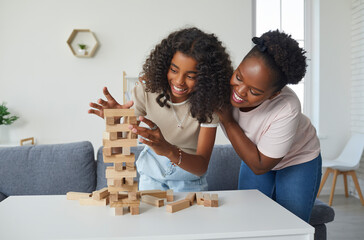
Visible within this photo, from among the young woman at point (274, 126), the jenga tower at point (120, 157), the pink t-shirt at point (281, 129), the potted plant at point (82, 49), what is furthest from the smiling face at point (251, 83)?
the potted plant at point (82, 49)

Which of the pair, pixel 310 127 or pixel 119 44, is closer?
pixel 310 127

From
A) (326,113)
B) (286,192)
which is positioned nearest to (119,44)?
(326,113)

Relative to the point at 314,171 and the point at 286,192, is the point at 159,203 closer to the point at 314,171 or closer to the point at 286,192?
the point at 286,192

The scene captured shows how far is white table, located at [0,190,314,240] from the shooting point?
3.08 feet

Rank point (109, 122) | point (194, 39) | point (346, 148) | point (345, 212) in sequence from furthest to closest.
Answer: point (346, 148) → point (345, 212) → point (194, 39) → point (109, 122)

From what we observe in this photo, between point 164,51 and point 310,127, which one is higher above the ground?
point 164,51

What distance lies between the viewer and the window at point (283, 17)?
15.2 ft

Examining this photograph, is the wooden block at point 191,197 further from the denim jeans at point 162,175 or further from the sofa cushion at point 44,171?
the sofa cushion at point 44,171

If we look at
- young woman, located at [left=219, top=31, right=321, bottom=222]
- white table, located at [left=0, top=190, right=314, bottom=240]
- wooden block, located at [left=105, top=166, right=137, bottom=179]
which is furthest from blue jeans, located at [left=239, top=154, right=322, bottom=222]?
wooden block, located at [left=105, top=166, right=137, bottom=179]

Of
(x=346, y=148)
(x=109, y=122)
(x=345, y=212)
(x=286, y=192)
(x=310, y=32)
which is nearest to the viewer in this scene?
(x=109, y=122)

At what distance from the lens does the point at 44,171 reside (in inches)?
87.6

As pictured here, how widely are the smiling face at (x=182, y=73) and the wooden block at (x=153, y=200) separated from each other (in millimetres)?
446

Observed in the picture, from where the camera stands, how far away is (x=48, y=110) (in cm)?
426

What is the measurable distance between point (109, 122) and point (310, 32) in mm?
4340
